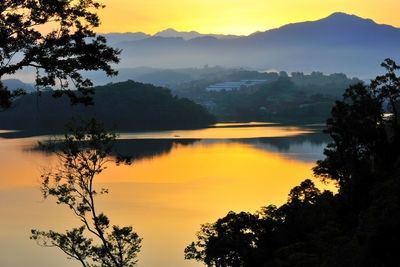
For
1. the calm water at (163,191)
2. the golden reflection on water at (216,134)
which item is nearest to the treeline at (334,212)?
the calm water at (163,191)

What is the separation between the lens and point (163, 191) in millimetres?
67625

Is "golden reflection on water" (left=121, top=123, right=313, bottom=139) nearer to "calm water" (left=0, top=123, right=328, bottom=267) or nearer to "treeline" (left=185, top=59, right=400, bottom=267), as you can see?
"calm water" (left=0, top=123, right=328, bottom=267)

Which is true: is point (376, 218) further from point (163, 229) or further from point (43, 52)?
point (163, 229)

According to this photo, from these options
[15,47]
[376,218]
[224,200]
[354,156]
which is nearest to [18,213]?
[224,200]

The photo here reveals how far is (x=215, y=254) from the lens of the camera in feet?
93.2

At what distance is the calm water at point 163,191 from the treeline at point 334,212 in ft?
36.5

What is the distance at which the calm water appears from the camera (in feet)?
144

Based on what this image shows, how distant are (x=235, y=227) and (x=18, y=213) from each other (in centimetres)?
3410

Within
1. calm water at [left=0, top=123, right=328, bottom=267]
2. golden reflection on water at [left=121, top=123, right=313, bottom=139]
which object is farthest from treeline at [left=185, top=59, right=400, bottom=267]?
golden reflection on water at [left=121, top=123, right=313, bottom=139]

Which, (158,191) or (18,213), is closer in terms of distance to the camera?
(18,213)

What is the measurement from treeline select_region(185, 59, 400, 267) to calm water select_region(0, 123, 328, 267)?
1113 centimetres

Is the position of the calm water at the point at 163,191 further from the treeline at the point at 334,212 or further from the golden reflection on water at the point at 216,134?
the golden reflection on water at the point at 216,134

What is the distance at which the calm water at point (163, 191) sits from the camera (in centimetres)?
4391

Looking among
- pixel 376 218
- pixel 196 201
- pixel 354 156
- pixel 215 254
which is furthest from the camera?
pixel 196 201
